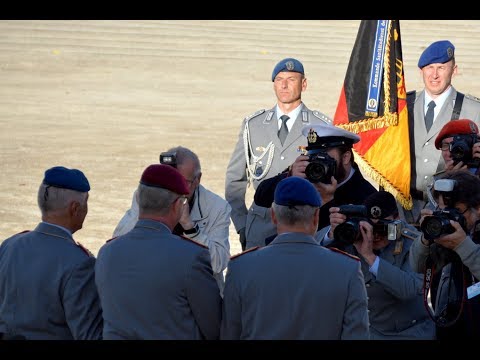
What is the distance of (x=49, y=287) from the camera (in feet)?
16.0

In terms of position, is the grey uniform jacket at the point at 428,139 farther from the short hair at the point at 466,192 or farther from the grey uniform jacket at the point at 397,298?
the short hair at the point at 466,192

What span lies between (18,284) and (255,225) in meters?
2.47

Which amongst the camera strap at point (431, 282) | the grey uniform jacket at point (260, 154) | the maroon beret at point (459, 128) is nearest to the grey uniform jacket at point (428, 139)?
the grey uniform jacket at point (260, 154)

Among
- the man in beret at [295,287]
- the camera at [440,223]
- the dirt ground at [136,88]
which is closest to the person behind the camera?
the man in beret at [295,287]

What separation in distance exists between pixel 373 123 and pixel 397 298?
2320 mm

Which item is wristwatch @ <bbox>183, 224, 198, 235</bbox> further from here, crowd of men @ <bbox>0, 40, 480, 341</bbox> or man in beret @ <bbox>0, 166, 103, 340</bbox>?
man in beret @ <bbox>0, 166, 103, 340</bbox>

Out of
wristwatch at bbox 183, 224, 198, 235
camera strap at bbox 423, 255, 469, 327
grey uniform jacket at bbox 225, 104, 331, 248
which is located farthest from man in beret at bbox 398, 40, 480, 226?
camera strap at bbox 423, 255, 469, 327

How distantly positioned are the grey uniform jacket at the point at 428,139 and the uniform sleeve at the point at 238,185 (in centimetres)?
103

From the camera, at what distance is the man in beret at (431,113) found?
7266mm

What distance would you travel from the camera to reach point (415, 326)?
18.6 feet

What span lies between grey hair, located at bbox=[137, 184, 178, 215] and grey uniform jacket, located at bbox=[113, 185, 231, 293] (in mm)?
1427

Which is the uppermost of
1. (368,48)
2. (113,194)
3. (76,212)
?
(368,48)
